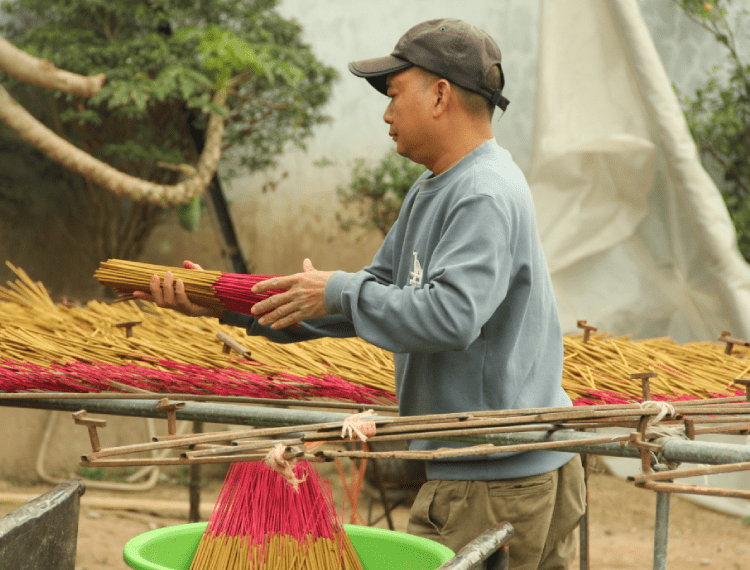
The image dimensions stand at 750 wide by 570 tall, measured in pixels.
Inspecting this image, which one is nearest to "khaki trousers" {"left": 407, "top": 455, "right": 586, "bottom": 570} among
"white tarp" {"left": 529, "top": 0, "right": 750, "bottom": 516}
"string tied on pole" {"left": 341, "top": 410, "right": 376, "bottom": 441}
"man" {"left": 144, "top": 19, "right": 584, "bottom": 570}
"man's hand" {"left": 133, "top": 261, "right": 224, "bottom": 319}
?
"man" {"left": 144, "top": 19, "right": 584, "bottom": 570}

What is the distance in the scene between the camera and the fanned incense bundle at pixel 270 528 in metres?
1.16

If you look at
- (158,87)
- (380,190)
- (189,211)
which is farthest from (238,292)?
(380,190)

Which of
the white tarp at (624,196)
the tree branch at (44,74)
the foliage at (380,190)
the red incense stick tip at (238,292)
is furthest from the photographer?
the foliage at (380,190)

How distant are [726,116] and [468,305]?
381 centimetres

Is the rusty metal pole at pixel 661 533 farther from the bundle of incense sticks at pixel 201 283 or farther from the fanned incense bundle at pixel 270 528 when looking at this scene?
the bundle of incense sticks at pixel 201 283

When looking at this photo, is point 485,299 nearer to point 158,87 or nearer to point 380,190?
point 158,87

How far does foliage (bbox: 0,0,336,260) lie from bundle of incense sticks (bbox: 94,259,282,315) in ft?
7.86

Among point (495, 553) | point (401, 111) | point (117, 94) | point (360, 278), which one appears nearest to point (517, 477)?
point (495, 553)

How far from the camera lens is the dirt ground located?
356cm

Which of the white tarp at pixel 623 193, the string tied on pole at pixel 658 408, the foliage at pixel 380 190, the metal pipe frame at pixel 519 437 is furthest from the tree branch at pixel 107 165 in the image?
the string tied on pole at pixel 658 408

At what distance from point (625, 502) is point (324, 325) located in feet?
11.1

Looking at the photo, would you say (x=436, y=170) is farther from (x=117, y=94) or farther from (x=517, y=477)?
(x=117, y=94)

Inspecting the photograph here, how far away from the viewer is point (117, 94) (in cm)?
380

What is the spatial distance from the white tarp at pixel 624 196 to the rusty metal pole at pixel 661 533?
2793 mm
